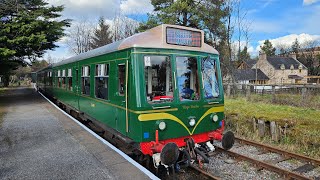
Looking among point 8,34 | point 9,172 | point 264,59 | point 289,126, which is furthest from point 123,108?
point 264,59

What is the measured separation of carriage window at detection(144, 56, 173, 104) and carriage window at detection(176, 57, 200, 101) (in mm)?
254

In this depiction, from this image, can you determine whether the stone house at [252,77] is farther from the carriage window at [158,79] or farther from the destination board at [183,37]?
the carriage window at [158,79]

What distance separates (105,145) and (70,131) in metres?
2.37

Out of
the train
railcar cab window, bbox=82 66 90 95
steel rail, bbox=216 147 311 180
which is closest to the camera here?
the train

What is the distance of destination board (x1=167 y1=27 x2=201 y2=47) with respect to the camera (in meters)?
5.97

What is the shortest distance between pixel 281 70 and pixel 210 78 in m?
60.2

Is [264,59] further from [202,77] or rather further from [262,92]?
[202,77]

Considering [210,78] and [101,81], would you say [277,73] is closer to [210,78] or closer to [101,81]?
[210,78]

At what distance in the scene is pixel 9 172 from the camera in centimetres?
521

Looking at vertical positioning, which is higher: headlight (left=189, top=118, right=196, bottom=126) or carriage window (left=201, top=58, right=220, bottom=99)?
carriage window (left=201, top=58, right=220, bottom=99)

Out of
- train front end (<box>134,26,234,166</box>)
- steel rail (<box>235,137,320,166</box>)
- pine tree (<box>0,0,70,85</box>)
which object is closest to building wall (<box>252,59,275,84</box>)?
pine tree (<box>0,0,70,85</box>)

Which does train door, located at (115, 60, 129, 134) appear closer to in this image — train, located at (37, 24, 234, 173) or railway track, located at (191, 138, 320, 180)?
train, located at (37, 24, 234, 173)

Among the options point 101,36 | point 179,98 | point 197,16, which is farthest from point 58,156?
point 101,36

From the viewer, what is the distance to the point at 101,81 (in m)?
7.57
